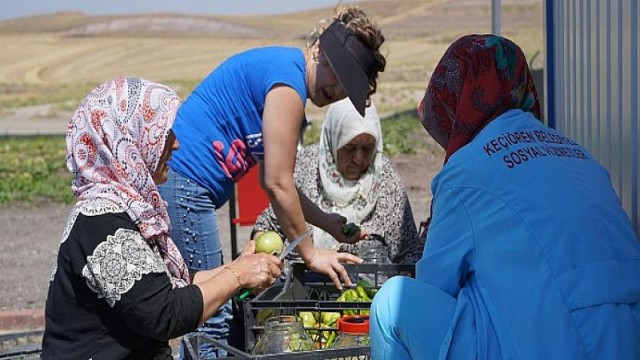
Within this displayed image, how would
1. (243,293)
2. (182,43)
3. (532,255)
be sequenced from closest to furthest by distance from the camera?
(532,255) < (243,293) < (182,43)

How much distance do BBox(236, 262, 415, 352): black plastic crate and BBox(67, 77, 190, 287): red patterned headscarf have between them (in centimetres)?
36

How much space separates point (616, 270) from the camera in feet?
8.02

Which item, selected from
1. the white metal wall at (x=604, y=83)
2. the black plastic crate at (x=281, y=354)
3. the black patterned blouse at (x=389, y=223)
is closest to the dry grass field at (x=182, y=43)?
the black patterned blouse at (x=389, y=223)

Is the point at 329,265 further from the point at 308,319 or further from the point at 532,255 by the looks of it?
the point at 532,255

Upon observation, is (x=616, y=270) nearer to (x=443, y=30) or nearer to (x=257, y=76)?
(x=257, y=76)

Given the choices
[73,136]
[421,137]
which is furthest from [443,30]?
[73,136]

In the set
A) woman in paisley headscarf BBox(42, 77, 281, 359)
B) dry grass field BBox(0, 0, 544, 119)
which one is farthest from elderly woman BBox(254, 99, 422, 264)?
dry grass field BBox(0, 0, 544, 119)

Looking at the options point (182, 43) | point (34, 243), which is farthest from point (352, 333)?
point (182, 43)

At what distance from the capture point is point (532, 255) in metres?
2.41

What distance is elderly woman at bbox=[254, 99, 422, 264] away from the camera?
15.7 ft

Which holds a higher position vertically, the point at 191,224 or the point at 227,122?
the point at 227,122

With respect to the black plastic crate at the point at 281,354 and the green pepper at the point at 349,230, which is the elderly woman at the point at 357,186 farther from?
the black plastic crate at the point at 281,354

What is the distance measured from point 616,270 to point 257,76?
1.85 meters

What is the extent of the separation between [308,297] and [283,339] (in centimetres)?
Answer: 77
